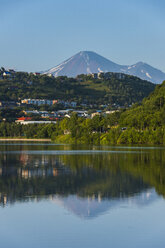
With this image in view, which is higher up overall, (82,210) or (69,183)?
(69,183)

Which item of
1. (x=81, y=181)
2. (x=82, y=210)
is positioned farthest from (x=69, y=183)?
(x=82, y=210)

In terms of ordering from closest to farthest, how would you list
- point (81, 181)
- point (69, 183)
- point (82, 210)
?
point (82, 210) < point (69, 183) < point (81, 181)

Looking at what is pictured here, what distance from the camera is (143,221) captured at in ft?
55.5

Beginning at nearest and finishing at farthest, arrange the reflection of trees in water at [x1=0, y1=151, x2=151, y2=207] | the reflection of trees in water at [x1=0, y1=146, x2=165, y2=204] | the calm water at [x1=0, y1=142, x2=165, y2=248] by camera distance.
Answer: the calm water at [x1=0, y1=142, x2=165, y2=248] < the reflection of trees in water at [x1=0, y1=151, x2=151, y2=207] < the reflection of trees in water at [x1=0, y1=146, x2=165, y2=204]

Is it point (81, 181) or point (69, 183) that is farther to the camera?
point (81, 181)

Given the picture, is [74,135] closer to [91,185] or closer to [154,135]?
[154,135]

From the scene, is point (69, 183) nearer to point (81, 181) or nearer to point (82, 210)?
point (81, 181)

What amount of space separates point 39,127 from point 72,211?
388ft

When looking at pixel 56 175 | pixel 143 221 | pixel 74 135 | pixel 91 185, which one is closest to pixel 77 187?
pixel 91 185

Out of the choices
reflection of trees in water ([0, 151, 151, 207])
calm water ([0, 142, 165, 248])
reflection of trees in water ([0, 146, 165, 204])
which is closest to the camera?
calm water ([0, 142, 165, 248])

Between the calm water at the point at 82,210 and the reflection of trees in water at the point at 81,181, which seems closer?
the calm water at the point at 82,210

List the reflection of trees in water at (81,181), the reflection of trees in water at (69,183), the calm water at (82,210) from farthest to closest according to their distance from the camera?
1. the reflection of trees in water at (81,181)
2. the reflection of trees in water at (69,183)
3. the calm water at (82,210)

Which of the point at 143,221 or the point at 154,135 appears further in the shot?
the point at 154,135

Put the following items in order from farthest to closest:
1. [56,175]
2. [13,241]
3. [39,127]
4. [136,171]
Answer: [39,127]
[136,171]
[56,175]
[13,241]
